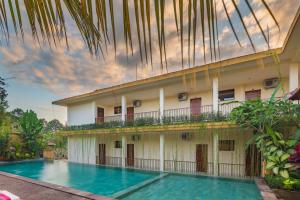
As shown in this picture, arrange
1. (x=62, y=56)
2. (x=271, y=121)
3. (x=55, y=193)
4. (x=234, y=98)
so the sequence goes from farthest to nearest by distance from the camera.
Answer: (x=234, y=98)
(x=271, y=121)
(x=55, y=193)
(x=62, y=56)

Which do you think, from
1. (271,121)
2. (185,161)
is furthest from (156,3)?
(185,161)

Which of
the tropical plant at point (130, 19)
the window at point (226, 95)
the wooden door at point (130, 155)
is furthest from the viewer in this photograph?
the wooden door at point (130, 155)

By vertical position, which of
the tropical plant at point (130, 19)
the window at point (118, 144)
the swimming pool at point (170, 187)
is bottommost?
the swimming pool at point (170, 187)

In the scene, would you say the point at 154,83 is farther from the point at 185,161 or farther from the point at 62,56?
the point at 62,56

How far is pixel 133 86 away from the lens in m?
12.9

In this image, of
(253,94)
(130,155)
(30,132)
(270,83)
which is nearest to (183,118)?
(253,94)

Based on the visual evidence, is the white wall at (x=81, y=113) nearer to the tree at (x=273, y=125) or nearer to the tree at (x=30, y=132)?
the tree at (x=30, y=132)

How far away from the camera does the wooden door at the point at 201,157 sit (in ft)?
39.7

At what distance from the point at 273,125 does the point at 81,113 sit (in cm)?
1400

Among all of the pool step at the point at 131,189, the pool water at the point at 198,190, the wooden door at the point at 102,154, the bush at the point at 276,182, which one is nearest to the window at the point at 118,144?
the wooden door at the point at 102,154

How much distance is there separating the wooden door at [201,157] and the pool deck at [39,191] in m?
7.58

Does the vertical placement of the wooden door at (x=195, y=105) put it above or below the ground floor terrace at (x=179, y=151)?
above

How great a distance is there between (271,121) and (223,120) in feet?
8.03

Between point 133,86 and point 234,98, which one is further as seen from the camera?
point 133,86
